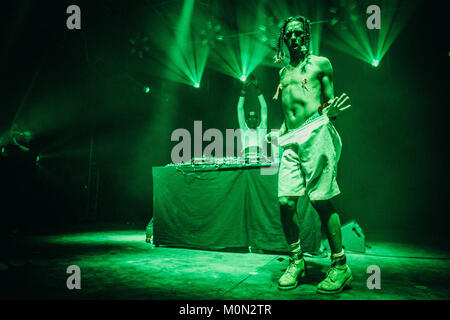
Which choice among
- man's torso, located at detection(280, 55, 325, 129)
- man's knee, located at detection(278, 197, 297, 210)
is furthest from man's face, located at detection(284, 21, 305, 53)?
man's knee, located at detection(278, 197, 297, 210)

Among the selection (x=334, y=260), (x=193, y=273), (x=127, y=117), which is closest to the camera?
(x=334, y=260)

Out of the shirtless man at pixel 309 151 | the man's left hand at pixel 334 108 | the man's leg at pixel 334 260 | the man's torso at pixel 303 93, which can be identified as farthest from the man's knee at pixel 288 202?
the man's left hand at pixel 334 108

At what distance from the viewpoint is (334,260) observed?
2.11 meters

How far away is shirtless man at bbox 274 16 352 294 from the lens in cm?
212

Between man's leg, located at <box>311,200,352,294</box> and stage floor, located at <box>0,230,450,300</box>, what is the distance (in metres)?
0.07

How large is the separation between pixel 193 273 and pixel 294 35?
2358 millimetres

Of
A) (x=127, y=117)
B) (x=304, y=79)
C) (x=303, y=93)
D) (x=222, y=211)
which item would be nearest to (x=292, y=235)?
(x=303, y=93)

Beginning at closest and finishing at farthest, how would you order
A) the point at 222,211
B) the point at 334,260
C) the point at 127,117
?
the point at 334,260
the point at 222,211
the point at 127,117

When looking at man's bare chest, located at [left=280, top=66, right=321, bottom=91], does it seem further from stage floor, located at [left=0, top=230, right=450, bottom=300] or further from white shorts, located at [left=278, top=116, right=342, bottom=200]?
stage floor, located at [left=0, top=230, right=450, bottom=300]

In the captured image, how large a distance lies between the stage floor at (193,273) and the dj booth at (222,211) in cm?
19

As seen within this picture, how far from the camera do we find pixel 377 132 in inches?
279

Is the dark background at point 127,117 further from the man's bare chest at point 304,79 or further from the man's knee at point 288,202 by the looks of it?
the man's bare chest at point 304,79

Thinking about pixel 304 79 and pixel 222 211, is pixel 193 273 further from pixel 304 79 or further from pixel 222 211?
pixel 304 79
